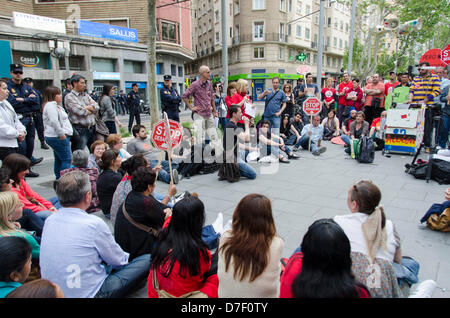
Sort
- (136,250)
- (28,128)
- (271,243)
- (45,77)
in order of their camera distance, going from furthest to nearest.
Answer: (45,77)
(28,128)
(136,250)
(271,243)

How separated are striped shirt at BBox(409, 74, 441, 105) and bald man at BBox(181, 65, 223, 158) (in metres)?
5.42

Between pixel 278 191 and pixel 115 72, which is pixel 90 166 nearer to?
pixel 278 191

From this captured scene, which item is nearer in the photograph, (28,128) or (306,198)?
(306,198)

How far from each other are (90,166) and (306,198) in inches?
138

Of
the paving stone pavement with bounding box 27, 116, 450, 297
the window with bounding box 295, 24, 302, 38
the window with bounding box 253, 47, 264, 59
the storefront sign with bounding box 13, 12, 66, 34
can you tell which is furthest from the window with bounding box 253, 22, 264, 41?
the paving stone pavement with bounding box 27, 116, 450, 297

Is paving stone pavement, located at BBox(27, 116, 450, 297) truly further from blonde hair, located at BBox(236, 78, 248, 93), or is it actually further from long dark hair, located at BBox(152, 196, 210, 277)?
blonde hair, located at BBox(236, 78, 248, 93)

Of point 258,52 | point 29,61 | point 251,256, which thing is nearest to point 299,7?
point 258,52

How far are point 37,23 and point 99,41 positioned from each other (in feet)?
14.2

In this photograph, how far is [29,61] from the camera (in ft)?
64.5

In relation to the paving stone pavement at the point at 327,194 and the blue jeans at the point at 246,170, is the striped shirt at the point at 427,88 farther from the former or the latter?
the blue jeans at the point at 246,170

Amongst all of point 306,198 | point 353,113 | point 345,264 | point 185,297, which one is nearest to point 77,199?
point 185,297

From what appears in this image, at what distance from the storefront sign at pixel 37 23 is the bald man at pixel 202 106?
17100 mm

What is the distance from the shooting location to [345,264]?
1658 mm
